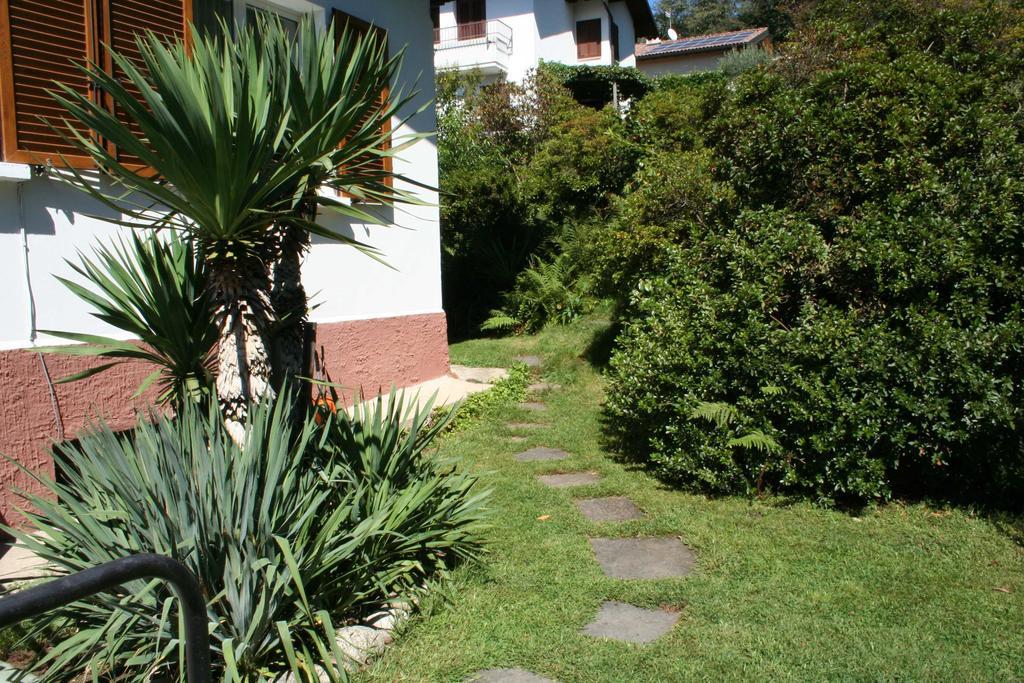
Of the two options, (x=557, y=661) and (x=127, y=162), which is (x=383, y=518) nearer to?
(x=557, y=661)

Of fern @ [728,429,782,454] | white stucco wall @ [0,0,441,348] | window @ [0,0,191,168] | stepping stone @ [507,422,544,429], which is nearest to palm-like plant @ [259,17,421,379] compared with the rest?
white stucco wall @ [0,0,441,348]

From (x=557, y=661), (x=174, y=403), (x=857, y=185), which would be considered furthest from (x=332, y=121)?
(x=857, y=185)

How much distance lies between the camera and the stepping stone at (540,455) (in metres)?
7.00

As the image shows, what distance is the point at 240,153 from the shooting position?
12.0 ft

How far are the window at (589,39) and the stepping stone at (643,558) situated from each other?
26.8 metres

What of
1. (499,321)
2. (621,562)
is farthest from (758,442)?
(499,321)

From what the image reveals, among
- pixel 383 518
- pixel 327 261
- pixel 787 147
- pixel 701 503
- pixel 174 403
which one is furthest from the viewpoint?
pixel 327 261

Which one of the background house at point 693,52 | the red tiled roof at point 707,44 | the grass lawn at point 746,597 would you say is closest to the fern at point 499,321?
the grass lawn at point 746,597

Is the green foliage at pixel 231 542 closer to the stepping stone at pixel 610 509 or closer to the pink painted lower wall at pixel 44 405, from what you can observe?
the pink painted lower wall at pixel 44 405

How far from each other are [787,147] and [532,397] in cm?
412

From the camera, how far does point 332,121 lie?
3.97 meters

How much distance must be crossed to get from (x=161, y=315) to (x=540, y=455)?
3803mm

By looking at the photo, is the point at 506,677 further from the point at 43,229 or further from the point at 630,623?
the point at 43,229

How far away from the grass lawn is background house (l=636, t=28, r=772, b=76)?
29.4 m
